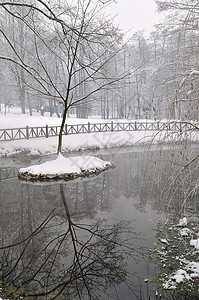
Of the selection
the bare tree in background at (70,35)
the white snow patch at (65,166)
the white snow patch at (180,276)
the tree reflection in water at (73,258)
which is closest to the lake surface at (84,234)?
the tree reflection in water at (73,258)

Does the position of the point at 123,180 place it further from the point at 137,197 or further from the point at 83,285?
the point at 83,285

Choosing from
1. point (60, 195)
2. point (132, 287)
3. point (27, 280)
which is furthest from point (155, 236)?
point (60, 195)

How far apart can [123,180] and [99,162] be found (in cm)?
240

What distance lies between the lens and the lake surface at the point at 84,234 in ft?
15.4

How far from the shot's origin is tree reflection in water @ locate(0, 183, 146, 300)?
471 centimetres

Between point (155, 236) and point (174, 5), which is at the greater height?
point (174, 5)

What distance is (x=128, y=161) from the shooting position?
17594 mm

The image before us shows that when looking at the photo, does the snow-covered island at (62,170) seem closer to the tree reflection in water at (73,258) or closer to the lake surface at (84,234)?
the lake surface at (84,234)

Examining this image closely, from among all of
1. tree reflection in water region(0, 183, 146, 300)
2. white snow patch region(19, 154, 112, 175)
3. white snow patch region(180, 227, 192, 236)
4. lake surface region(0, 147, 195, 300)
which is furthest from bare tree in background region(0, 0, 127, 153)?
white snow patch region(180, 227, 192, 236)

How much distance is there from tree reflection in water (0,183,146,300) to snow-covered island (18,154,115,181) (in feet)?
16.5

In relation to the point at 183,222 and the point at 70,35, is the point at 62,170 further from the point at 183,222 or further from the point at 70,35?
the point at 70,35

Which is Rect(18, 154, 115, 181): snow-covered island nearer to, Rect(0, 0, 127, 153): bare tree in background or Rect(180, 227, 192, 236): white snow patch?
Rect(0, 0, 127, 153): bare tree in background

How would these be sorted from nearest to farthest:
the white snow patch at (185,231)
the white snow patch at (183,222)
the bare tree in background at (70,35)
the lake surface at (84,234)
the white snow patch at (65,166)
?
the lake surface at (84,234)
the bare tree in background at (70,35)
the white snow patch at (185,231)
the white snow patch at (183,222)
the white snow patch at (65,166)

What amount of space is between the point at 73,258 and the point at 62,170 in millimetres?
7468
